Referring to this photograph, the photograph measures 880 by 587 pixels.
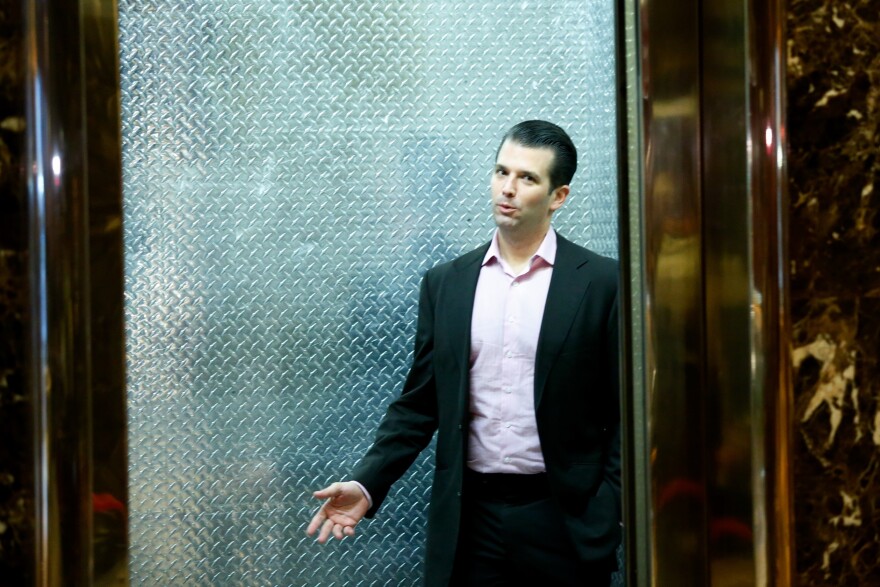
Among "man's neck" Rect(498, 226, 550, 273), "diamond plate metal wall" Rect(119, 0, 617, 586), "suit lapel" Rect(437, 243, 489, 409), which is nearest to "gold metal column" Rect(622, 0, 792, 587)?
"suit lapel" Rect(437, 243, 489, 409)

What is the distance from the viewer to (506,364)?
2.36 meters

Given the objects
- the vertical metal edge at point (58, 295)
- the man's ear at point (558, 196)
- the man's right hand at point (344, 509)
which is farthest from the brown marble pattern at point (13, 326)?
the man's ear at point (558, 196)

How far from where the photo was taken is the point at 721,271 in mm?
1168

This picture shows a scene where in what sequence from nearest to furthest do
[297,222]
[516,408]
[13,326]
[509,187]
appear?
[13,326]
[516,408]
[509,187]
[297,222]

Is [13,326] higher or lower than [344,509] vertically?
higher

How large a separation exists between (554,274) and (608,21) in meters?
0.72

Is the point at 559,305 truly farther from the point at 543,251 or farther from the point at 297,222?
the point at 297,222

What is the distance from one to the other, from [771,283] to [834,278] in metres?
0.07

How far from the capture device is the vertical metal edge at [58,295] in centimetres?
101

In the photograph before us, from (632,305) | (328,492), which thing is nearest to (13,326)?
(632,305)

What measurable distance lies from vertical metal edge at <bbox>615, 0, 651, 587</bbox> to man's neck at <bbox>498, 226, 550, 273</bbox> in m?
1.19

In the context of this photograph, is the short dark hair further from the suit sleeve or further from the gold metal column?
the gold metal column

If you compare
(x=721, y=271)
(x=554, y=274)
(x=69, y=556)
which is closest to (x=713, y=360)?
(x=721, y=271)

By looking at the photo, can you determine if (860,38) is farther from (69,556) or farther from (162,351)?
(162,351)
